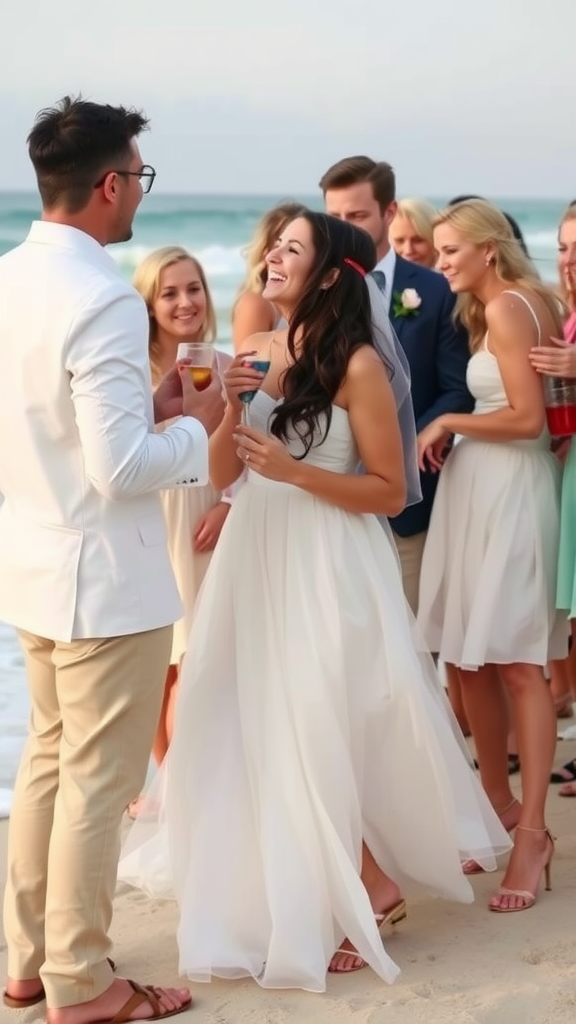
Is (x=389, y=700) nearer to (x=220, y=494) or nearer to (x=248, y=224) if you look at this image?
(x=220, y=494)

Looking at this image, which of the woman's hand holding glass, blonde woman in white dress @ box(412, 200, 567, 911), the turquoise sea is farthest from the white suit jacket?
the turquoise sea

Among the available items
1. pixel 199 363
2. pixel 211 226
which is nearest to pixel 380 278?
pixel 199 363

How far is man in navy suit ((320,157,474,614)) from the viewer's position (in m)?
4.77

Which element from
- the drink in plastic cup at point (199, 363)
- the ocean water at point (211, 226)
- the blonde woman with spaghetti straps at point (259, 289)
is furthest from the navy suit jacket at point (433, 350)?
the ocean water at point (211, 226)

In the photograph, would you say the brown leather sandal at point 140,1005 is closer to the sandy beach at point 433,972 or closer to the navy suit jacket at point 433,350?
the sandy beach at point 433,972

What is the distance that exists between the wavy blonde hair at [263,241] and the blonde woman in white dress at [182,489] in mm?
176

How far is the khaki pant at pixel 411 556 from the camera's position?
4957 millimetres

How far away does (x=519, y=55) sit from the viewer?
29828 millimetres

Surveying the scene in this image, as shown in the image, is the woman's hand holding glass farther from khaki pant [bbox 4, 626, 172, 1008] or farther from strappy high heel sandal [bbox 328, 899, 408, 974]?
strappy high heel sandal [bbox 328, 899, 408, 974]

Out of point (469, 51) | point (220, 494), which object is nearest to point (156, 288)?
point (220, 494)

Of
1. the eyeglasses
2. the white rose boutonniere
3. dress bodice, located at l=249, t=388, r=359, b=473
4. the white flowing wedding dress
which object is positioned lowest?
the white flowing wedding dress

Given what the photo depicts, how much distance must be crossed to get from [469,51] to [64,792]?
95.5ft

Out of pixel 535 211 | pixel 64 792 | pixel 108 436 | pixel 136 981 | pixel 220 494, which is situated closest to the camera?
pixel 108 436

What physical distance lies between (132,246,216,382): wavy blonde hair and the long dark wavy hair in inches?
54.3
